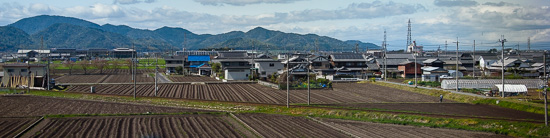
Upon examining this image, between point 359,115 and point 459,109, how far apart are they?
581 cm

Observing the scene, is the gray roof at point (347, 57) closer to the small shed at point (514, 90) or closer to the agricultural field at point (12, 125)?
the small shed at point (514, 90)

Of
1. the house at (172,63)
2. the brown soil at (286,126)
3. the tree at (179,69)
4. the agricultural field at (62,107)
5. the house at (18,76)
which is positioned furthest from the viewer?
the house at (172,63)

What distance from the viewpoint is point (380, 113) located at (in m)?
20.0

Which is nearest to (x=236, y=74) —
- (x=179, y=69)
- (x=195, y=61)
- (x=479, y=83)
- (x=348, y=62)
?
(x=179, y=69)

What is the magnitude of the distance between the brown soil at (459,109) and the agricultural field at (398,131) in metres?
4.83

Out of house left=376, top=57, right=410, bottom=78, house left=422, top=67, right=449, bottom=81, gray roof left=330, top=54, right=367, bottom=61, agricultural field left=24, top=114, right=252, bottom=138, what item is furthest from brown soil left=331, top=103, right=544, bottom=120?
gray roof left=330, top=54, right=367, bottom=61

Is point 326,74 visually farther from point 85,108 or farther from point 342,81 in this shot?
point 85,108

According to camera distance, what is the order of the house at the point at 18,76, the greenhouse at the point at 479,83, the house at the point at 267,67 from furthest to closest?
the house at the point at 267,67 → the house at the point at 18,76 → the greenhouse at the point at 479,83

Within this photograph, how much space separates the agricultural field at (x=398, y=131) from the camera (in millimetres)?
14469

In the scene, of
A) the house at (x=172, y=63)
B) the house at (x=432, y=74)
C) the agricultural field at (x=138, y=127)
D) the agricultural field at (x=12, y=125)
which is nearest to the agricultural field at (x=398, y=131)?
the agricultural field at (x=138, y=127)

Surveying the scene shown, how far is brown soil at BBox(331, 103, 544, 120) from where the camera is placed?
19.6 meters

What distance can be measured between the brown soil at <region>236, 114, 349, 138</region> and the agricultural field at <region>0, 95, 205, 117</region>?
5.05m

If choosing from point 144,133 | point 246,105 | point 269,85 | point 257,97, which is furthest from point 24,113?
point 269,85

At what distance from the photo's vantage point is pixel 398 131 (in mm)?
15422
